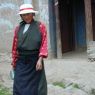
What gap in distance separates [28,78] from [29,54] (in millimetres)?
356

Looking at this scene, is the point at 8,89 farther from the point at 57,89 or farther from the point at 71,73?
the point at 71,73

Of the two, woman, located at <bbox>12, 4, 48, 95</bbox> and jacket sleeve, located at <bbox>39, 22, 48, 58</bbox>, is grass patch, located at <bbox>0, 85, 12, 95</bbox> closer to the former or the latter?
woman, located at <bbox>12, 4, 48, 95</bbox>

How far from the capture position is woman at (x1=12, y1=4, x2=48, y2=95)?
20.5ft

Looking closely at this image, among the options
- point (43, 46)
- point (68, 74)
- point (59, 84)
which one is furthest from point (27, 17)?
point (68, 74)

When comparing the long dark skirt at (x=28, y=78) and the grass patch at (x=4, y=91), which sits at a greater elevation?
the long dark skirt at (x=28, y=78)

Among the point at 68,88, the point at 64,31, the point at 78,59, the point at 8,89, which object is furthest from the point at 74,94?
the point at 64,31

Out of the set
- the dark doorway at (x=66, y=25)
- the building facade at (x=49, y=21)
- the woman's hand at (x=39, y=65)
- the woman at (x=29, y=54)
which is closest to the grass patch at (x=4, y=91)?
the woman at (x=29, y=54)

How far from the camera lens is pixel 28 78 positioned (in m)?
6.34

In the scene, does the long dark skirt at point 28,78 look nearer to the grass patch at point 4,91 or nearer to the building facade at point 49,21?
the grass patch at point 4,91

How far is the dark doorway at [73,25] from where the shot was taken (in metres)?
14.0

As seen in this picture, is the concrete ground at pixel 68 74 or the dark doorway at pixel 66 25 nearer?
the concrete ground at pixel 68 74

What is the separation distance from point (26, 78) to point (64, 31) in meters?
7.72

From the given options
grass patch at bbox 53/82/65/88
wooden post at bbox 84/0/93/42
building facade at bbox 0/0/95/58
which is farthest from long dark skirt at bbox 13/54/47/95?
wooden post at bbox 84/0/93/42

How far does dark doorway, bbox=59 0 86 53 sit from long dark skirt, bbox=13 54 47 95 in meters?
7.54
